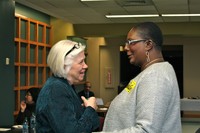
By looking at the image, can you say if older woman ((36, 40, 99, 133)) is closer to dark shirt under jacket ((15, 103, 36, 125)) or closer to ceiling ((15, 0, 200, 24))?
dark shirt under jacket ((15, 103, 36, 125))

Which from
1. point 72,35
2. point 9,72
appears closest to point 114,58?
point 72,35

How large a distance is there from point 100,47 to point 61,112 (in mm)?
10911

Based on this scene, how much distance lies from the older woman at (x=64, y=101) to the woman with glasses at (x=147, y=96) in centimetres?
20

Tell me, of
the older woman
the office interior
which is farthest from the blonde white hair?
the office interior

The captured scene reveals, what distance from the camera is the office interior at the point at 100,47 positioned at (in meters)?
6.95

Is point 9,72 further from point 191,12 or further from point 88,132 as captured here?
point 88,132

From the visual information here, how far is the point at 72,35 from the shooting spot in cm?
1104

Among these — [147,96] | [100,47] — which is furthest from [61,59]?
[100,47]

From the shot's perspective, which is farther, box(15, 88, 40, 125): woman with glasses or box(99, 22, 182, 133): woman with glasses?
box(15, 88, 40, 125): woman with glasses

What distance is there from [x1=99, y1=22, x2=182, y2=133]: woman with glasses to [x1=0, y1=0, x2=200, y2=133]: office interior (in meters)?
5.42

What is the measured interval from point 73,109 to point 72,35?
9.26 metres

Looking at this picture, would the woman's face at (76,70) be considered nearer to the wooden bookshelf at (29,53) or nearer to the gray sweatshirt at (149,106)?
the gray sweatshirt at (149,106)

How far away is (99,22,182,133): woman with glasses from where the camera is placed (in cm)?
158

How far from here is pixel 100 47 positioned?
12688 millimetres
